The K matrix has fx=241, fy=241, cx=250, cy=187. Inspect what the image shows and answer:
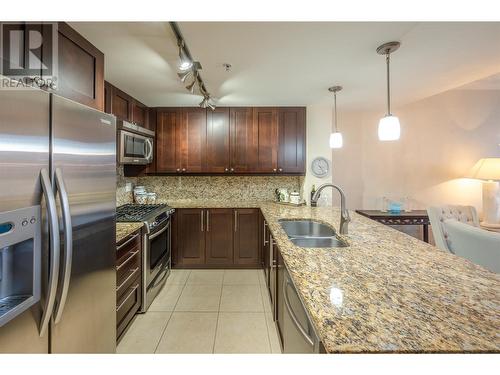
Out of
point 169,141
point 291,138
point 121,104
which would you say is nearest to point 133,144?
point 121,104

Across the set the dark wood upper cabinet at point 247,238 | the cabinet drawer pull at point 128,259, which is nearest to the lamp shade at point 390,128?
the dark wood upper cabinet at point 247,238

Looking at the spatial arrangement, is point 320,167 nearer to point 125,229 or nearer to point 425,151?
point 425,151

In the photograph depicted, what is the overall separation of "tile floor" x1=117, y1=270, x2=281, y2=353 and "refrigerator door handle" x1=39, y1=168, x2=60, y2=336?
115 centimetres

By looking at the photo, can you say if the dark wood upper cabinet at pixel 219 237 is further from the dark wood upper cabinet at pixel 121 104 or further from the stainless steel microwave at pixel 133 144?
the dark wood upper cabinet at pixel 121 104

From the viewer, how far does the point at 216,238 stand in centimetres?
334

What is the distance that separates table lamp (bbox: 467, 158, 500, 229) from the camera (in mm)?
3369

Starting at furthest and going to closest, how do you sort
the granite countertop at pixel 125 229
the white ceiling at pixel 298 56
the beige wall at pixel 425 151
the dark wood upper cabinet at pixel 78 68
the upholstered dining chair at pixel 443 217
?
the beige wall at pixel 425 151 < the upholstered dining chair at pixel 443 217 < the granite countertop at pixel 125 229 < the white ceiling at pixel 298 56 < the dark wood upper cabinet at pixel 78 68

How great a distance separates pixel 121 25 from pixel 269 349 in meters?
2.49

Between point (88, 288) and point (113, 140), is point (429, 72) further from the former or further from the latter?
point (88, 288)

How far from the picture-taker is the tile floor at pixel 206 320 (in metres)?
1.90

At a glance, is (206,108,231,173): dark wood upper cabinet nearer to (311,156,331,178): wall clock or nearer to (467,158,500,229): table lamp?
(311,156,331,178): wall clock

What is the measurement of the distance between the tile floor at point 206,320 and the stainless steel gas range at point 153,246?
145 millimetres

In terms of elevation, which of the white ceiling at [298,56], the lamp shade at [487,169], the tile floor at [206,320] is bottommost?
the tile floor at [206,320]
